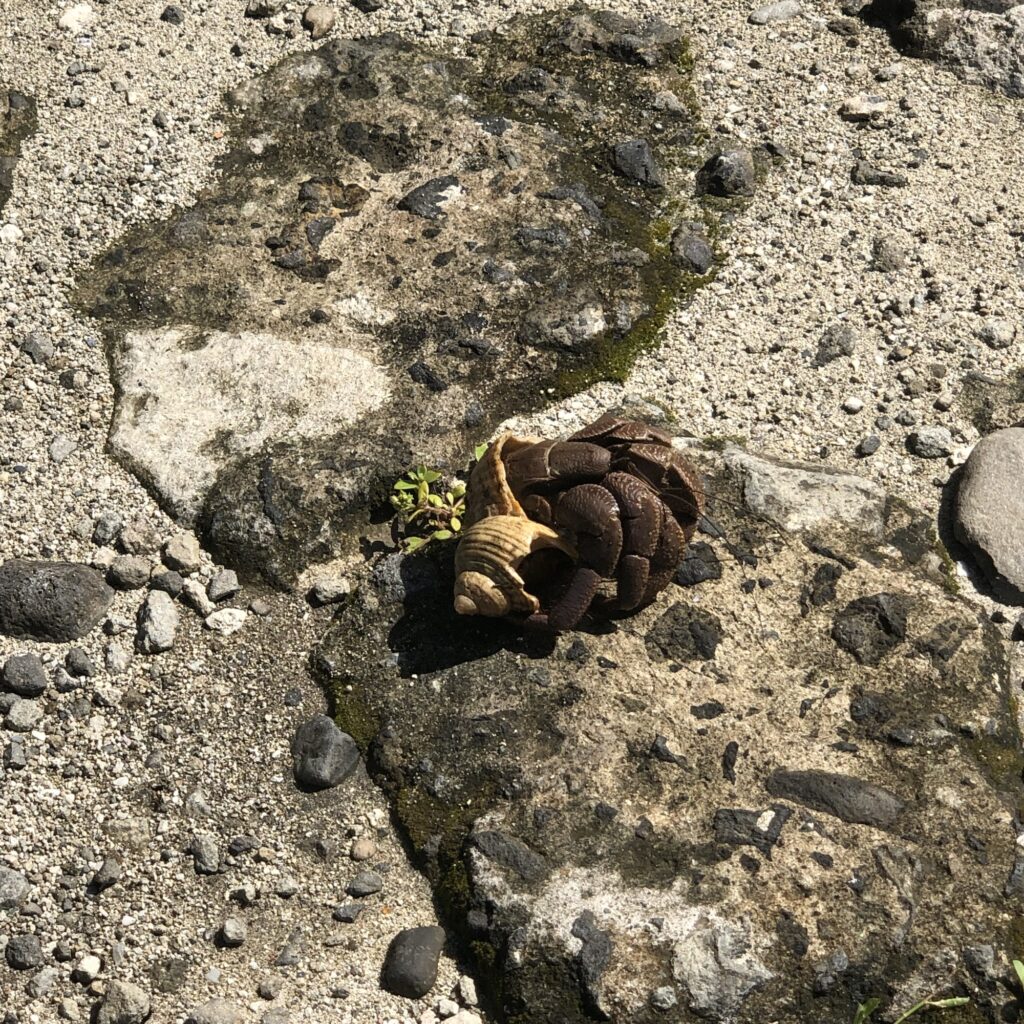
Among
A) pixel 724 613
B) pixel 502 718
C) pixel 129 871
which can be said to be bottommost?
pixel 129 871

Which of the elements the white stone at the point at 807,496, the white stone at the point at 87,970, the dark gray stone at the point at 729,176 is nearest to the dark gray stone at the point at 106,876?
the white stone at the point at 87,970

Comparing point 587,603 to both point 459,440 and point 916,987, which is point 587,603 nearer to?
point 459,440

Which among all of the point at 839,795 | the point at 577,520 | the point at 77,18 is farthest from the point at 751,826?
Answer: the point at 77,18

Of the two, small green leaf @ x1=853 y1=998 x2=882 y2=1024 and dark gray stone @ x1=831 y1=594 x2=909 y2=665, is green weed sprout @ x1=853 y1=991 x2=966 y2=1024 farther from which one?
dark gray stone @ x1=831 y1=594 x2=909 y2=665

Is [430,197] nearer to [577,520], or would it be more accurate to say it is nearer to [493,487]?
[493,487]

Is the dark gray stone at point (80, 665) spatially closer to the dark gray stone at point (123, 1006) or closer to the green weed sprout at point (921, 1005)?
the dark gray stone at point (123, 1006)

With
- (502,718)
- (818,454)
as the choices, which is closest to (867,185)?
(818,454)

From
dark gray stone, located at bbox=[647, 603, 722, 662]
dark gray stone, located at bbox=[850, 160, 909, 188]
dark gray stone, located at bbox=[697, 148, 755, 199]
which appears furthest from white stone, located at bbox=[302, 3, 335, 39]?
dark gray stone, located at bbox=[647, 603, 722, 662]
